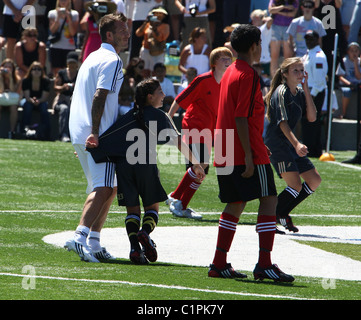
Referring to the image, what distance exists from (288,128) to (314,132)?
28.9 feet

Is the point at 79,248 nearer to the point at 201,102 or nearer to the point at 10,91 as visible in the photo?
the point at 201,102

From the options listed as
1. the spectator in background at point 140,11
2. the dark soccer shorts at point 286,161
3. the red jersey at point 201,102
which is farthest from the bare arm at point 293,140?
the spectator in background at point 140,11

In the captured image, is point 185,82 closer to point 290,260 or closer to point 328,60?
point 328,60

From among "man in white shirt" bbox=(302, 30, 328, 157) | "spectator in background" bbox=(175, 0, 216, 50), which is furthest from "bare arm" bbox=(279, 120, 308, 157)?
"spectator in background" bbox=(175, 0, 216, 50)

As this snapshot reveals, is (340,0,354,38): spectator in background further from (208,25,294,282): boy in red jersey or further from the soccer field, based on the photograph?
(208,25,294,282): boy in red jersey

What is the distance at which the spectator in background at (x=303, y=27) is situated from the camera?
19.0 metres

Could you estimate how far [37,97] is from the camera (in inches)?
766

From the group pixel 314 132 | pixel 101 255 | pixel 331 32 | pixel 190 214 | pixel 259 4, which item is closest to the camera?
pixel 101 255

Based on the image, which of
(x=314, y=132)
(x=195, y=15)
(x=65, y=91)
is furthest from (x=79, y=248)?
(x=195, y=15)

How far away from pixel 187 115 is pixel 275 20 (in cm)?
904

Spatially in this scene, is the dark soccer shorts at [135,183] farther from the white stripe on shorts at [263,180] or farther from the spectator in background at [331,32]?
the spectator in background at [331,32]

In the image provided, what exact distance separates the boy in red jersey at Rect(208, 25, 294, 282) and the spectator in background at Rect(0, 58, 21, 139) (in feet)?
40.8

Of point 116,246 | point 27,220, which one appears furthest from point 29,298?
point 27,220

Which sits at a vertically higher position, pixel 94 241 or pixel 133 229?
pixel 133 229
